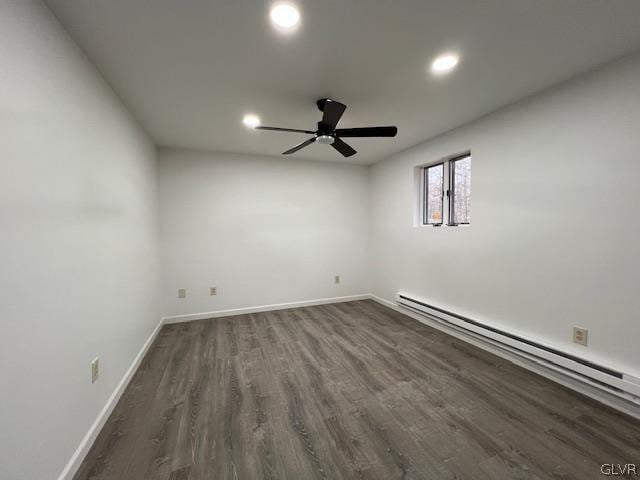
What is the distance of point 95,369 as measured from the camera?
160cm

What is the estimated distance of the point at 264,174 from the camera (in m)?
3.95

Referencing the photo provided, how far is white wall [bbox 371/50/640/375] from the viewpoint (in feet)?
5.72

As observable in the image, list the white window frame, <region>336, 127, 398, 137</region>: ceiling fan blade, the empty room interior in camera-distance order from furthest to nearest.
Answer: the white window frame, <region>336, 127, 398, 137</region>: ceiling fan blade, the empty room interior

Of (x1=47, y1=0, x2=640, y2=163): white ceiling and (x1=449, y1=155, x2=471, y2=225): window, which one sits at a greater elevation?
(x1=47, y1=0, x2=640, y2=163): white ceiling

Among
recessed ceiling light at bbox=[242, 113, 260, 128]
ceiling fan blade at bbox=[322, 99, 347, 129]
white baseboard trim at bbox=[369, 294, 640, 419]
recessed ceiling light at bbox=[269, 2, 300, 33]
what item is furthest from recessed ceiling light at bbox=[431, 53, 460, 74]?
white baseboard trim at bbox=[369, 294, 640, 419]

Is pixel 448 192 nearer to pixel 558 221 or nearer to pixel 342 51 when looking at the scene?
pixel 558 221

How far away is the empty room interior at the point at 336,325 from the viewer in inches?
48.8

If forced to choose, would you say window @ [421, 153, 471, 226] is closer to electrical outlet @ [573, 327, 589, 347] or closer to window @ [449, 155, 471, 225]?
window @ [449, 155, 471, 225]

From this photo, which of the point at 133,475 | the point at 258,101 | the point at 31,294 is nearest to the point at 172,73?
the point at 258,101

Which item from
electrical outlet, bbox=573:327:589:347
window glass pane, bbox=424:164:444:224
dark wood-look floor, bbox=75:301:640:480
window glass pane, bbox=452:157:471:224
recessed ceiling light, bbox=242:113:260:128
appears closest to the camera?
dark wood-look floor, bbox=75:301:640:480

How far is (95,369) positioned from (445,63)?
9.91ft

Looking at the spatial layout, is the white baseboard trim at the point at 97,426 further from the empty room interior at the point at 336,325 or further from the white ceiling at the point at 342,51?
the white ceiling at the point at 342,51

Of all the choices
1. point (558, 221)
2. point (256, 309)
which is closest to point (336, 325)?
point (256, 309)

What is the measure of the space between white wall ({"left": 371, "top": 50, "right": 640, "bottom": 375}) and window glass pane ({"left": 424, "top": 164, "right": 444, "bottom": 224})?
0.32 metres
